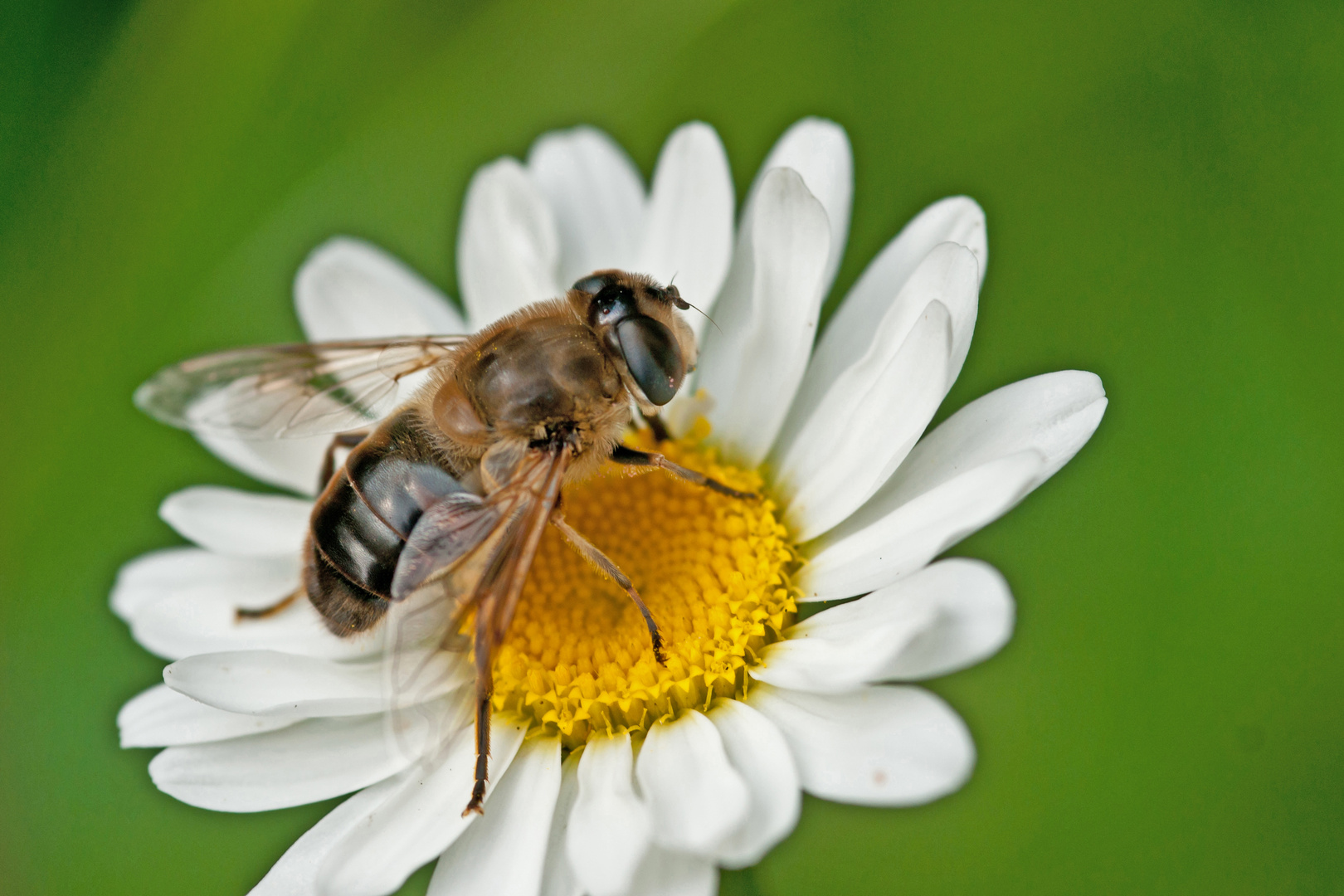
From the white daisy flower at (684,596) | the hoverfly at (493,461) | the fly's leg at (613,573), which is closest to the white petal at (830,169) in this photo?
the white daisy flower at (684,596)

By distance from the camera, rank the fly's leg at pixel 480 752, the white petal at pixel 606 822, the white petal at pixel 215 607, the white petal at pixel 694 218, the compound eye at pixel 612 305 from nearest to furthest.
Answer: the white petal at pixel 606 822
the fly's leg at pixel 480 752
the compound eye at pixel 612 305
the white petal at pixel 215 607
the white petal at pixel 694 218

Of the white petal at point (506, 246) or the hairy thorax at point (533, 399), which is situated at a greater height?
the white petal at point (506, 246)

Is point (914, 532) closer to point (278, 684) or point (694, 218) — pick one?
point (694, 218)

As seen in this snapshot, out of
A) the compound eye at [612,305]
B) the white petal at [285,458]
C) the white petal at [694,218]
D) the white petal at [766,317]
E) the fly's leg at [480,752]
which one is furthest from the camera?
the white petal at [285,458]

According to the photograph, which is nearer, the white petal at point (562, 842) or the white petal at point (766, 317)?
the white petal at point (562, 842)

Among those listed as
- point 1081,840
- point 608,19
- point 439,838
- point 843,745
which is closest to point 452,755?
point 439,838

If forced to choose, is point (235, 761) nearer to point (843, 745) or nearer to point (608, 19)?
point (843, 745)

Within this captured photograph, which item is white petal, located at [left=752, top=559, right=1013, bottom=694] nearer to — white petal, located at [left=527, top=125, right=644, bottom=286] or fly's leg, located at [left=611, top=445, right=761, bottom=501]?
fly's leg, located at [left=611, top=445, right=761, bottom=501]

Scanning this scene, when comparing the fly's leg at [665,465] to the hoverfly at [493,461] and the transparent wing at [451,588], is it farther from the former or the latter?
the transparent wing at [451,588]
